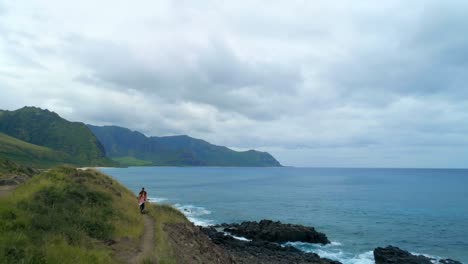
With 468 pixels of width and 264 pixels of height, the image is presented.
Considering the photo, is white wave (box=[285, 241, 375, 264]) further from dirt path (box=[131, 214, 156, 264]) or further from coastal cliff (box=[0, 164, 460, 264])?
dirt path (box=[131, 214, 156, 264])

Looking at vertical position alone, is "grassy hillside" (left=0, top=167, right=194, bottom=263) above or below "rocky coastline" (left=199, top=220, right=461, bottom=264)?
above

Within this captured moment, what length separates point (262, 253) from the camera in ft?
138

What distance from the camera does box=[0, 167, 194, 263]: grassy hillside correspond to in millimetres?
13273

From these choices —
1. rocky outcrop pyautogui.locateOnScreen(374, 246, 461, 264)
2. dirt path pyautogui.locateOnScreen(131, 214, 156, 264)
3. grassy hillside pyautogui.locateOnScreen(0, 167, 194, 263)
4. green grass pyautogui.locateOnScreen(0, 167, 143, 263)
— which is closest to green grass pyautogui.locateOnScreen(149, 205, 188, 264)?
grassy hillside pyautogui.locateOnScreen(0, 167, 194, 263)

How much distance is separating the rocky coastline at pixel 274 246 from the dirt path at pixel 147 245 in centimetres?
943

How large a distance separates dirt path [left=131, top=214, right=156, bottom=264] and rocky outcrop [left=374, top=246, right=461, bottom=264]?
97.3 ft

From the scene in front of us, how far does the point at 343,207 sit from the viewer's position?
87.2 meters

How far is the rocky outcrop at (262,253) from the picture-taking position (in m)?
38.7

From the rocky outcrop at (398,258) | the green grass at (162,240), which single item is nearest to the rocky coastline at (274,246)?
the rocky outcrop at (398,258)

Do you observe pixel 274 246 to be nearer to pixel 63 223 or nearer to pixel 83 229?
pixel 83 229

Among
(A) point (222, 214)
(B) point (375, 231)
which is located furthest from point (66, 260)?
(A) point (222, 214)

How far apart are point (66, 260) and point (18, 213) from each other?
19.2 ft

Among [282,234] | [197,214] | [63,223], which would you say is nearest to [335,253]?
[282,234]

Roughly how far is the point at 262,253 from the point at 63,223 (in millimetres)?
28963
